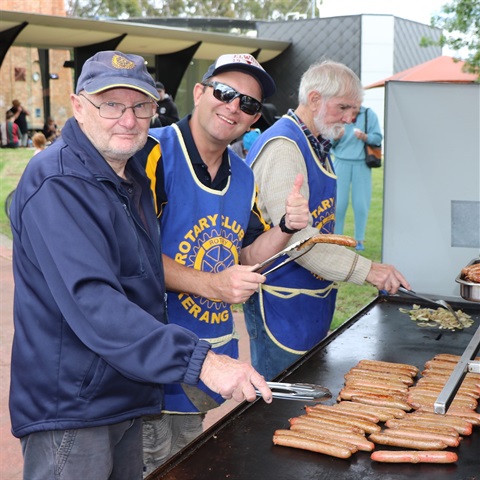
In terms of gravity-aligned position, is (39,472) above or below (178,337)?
below

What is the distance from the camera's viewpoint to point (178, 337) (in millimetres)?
2039

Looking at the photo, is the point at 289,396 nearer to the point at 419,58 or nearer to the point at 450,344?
the point at 450,344

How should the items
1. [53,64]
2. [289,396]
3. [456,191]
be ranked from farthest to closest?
1. [53,64]
2. [456,191]
3. [289,396]

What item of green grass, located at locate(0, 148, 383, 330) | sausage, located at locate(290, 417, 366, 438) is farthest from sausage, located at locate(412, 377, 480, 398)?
green grass, located at locate(0, 148, 383, 330)

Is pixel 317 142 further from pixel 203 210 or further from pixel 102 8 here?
pixel 102 8

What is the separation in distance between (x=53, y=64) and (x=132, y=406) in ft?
63.2

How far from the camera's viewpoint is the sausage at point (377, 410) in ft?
8.79

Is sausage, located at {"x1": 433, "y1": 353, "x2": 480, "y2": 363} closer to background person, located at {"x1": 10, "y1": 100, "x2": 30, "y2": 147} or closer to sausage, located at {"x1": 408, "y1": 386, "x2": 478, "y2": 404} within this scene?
sausage, located at {"x1": 408, "y1": 386, "x2": 478, "y2": 404}

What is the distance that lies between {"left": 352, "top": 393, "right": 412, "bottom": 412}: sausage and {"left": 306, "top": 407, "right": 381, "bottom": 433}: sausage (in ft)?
0.61

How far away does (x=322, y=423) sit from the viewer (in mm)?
2531

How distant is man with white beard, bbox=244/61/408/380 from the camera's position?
367 cm

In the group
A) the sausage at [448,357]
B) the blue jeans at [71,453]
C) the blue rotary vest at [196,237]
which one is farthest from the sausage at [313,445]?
the sausage at [448,357]

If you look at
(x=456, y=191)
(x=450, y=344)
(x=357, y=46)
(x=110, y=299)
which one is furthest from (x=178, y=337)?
(x=357, y=46)

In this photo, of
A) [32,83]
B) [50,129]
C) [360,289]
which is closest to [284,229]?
[360,289]
